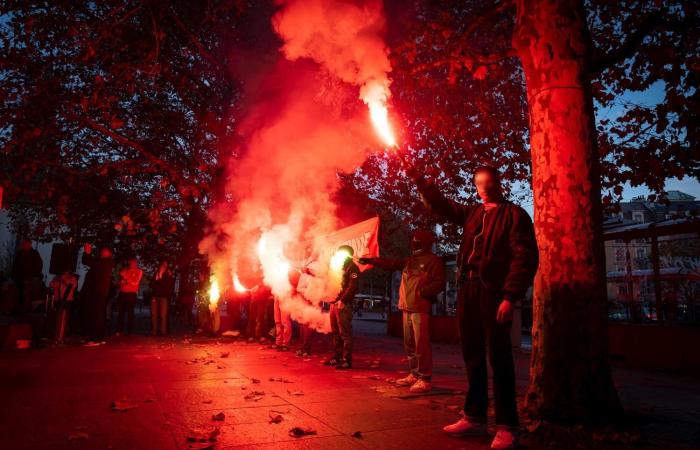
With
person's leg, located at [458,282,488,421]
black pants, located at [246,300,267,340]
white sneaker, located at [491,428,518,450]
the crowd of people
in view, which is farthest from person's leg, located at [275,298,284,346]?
white sneaker, located at [491,428,518,450]

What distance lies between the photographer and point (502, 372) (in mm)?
3686

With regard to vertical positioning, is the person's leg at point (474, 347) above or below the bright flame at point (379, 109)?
below

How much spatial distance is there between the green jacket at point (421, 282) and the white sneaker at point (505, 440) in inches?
100

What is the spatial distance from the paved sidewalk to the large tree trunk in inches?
28.8

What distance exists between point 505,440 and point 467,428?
16.2 inches

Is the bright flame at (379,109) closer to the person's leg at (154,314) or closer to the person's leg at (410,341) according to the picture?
the person's leg at (410,341)

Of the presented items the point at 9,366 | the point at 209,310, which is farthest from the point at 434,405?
the point at 209,310

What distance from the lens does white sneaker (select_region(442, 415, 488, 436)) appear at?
3.90m

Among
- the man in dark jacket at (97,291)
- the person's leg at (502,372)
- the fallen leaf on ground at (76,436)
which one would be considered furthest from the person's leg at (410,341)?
the man in dark jacket at (97,291)

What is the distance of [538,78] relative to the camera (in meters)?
4.86

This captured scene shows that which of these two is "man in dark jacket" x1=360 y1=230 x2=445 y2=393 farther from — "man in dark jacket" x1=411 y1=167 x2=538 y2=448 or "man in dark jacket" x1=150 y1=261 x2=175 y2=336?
"man in dark jacket" x1=150 y1=261 x2=175 y2=336

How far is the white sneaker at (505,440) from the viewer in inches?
140

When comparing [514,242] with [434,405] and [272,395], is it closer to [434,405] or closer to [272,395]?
[434,405]

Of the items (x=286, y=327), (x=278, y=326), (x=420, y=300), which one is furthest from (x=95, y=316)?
(x=420, y=300)
